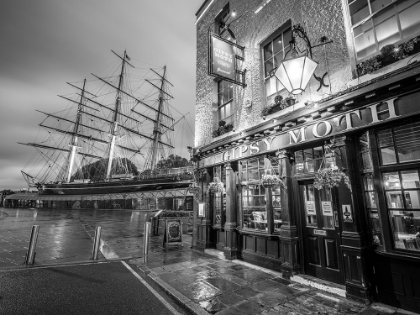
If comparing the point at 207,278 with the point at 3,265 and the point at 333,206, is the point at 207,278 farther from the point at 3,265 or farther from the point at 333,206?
the point at 3,265

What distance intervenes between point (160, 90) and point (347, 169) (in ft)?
155

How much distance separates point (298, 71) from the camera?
5328mm

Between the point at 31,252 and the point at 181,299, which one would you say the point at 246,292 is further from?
the point at 31,252

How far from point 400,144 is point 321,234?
8.56 feet

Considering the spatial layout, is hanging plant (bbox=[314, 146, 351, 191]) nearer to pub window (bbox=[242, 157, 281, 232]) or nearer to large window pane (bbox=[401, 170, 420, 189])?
large window pane (bbox=[401, 170, 420, 189])

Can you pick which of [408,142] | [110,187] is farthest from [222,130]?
[110,187]

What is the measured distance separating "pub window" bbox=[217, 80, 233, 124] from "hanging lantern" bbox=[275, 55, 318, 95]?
352 centimetres

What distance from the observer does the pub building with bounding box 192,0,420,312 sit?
407cm

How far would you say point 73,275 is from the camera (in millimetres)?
5598

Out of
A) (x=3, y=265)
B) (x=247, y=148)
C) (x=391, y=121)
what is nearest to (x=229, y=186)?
Answer: (x=247, y=148)

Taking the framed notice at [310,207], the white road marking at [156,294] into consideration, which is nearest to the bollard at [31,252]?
the white road marking at [156,294]

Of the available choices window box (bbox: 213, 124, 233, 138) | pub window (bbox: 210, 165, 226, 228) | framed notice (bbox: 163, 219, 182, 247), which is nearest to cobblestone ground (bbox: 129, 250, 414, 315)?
pub window (bbox: 210, 165, 226, 228)

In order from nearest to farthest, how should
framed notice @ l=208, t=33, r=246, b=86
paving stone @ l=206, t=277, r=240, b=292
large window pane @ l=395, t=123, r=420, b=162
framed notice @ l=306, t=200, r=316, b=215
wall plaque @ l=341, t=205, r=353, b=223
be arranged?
large window pane @ l=395, t=123, r=420, b=162 < wall plaque @ l=341, t=205, r=353, b=223 < paving stone @ l=206, t=277, r=240, b=292 < framed notice @ l=306, t=200, r=316, b=215 < framed notice @ l=208, t=33, r=246, b=86

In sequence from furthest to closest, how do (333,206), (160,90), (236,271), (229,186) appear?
(160,90)
(229,186)
(236,271)
(333,206)
